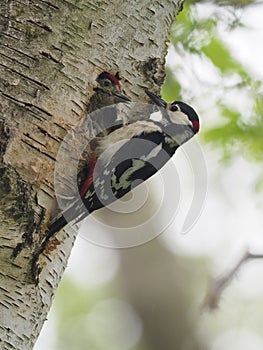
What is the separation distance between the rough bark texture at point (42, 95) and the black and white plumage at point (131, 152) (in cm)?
17

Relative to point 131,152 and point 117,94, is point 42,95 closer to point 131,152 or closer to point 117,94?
point 117,94

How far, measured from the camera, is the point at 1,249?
253 cm

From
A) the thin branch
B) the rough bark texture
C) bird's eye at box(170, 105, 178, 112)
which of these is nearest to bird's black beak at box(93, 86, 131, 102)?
the rough bark texture

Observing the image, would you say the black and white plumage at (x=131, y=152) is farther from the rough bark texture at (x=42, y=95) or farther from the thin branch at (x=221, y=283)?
the thin branch at (x=221, y=283)

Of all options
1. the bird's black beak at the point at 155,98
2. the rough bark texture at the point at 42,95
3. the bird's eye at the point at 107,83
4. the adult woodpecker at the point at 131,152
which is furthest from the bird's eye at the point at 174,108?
the bird's eye at the point at 107,83

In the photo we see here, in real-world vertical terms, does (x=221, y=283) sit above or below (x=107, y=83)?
below

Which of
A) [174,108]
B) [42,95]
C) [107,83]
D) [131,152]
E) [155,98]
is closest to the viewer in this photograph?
[42,95]

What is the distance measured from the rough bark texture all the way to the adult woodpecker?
0.56 ft

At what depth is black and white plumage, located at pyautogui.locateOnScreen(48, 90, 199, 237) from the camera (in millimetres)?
3037

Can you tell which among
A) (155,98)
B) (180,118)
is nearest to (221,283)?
(155,98)

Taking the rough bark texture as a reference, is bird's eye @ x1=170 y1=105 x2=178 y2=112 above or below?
below

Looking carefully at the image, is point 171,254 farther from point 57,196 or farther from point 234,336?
point 57,196

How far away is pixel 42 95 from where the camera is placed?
108 inches

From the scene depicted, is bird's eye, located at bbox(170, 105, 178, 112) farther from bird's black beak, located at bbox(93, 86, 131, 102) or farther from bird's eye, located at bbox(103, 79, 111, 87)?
bird's eye, located at bbox(103, 79, 111, 87)
